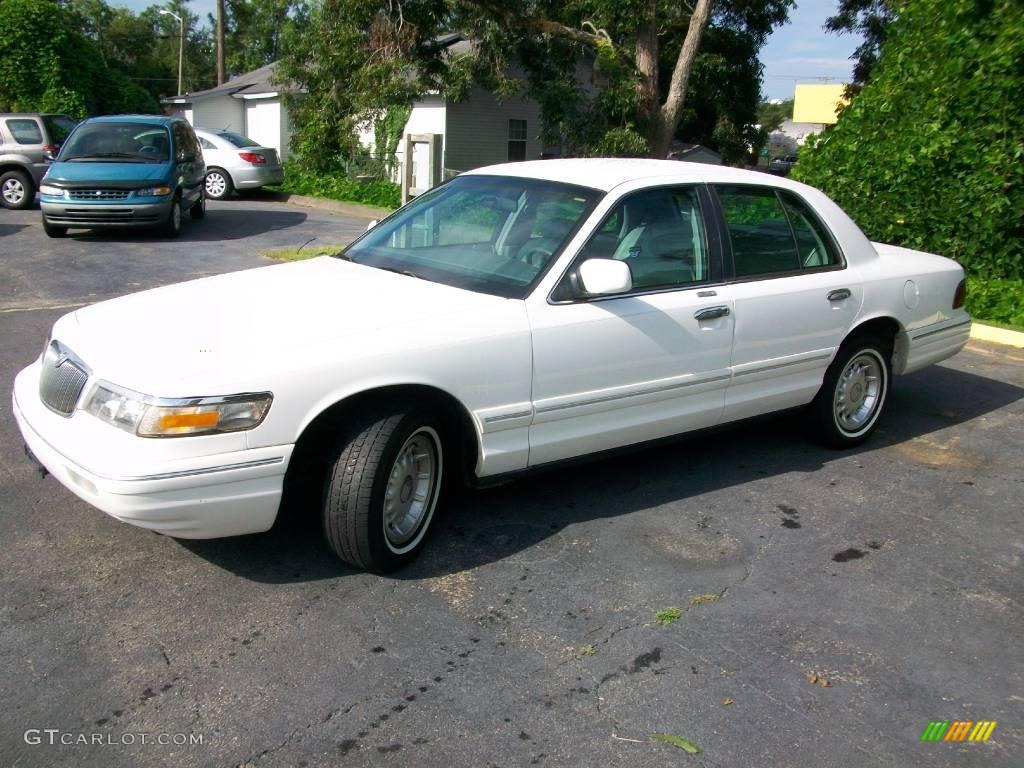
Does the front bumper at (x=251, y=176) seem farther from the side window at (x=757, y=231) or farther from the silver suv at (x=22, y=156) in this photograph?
the side window at (x=757, y=231)

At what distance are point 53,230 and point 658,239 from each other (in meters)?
11.1

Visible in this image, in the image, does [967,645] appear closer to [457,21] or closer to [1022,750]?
[1022,750]

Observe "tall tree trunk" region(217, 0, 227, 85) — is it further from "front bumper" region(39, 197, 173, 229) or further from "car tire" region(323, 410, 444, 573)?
"car tire" region(323, 410, 444, 573)

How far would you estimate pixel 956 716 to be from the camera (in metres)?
3.33

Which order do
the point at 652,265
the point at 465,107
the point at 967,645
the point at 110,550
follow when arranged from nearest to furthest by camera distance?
the point at 967,645 → the point at 110,550 → the point at 652,265 → the point at 465,107

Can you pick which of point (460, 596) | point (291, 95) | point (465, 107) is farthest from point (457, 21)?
point (460, 596)

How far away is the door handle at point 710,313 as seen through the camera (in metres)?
4.84

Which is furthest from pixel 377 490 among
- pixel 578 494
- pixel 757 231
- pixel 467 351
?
pixel 757 231

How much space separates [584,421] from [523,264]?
2.59 feet

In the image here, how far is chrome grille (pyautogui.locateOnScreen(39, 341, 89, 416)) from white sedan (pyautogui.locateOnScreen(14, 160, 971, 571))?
0.05ft

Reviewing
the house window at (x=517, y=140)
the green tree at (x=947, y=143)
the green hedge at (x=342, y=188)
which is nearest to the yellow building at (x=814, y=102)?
Answer: the house window at (x=517, y=140)

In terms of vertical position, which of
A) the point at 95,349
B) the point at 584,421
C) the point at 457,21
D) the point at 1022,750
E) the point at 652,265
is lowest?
the point at 1022,750

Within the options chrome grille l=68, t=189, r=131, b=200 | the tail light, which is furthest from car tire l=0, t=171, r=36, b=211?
the tail light

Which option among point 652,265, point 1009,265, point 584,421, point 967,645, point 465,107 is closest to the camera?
point 967,645
